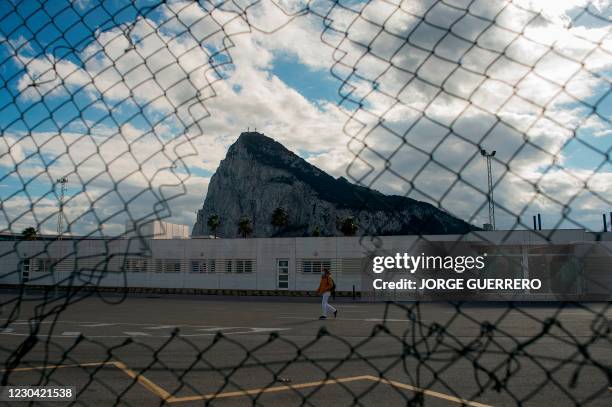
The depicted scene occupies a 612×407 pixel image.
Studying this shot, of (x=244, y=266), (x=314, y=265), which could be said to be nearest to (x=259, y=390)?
(x=314, y=265)

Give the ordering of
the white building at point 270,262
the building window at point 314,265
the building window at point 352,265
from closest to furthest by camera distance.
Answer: the white building at point 270,262
the building window at point 352,265
the building window at point 314,265

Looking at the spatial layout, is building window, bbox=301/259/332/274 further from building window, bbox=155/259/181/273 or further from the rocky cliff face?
the rocky cliff face

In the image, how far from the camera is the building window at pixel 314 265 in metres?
33.9

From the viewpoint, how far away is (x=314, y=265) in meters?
34.2

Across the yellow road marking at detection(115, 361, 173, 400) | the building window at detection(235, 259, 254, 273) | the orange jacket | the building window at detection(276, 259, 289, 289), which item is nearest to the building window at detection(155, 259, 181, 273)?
the building window at detection(235, 259, 254, 273)

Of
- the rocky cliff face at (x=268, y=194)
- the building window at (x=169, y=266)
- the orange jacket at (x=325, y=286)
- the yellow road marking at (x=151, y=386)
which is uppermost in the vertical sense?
the rocky cliff face at (x=268, y=194)

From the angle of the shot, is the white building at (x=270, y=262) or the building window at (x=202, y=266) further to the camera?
the building window at (x=202, y=266)

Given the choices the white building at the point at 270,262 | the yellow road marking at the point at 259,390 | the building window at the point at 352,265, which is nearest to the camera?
the yellow road marking at the point at 259,390

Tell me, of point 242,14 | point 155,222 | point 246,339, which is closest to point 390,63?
point 242,14

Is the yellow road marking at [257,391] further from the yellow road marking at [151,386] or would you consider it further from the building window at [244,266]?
the building window at [244,266]

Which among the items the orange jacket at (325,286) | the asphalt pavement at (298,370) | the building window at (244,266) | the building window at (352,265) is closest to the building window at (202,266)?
the building window at (244,266)

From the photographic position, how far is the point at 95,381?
5.73 metres

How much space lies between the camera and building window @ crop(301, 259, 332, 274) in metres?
33.9

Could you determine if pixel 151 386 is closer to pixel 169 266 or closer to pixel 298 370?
pixel 298 370
